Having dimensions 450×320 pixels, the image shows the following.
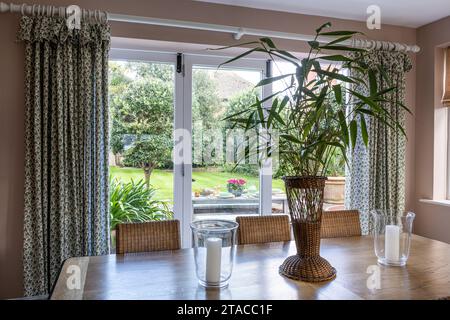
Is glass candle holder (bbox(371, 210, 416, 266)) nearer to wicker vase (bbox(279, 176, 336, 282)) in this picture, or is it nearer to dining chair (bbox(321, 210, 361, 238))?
wicker vase (bbox(279, 176, 336, 282))

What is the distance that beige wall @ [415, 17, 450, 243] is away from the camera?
3.26 metres

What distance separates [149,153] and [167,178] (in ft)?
0.87

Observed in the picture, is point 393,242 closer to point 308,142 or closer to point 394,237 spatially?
point 394,237

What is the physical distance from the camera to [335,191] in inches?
141

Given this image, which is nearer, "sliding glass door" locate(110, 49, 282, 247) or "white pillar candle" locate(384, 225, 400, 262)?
"white pillar candle" locate(384, 225, 400, 262)

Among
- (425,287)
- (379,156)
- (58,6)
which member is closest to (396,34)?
(379,156)

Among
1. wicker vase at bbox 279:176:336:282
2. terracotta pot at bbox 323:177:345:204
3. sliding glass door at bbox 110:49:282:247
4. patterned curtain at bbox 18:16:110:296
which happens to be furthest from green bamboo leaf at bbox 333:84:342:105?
terracotta pot at bbox 323:177:345:204

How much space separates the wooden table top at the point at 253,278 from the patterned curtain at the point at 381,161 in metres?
1.35

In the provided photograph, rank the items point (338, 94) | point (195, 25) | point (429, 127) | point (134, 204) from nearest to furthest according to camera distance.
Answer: point (338, 94) → point (195, 25) → point (134, 204) → point (429, 127)

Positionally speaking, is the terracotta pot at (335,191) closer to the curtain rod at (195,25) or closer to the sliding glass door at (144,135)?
the curtain rod at (195,25)

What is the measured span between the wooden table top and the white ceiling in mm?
2047

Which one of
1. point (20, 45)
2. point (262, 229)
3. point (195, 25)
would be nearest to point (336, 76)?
point (262, 229)

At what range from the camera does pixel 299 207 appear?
5.13 feet

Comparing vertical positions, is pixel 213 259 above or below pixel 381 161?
below
